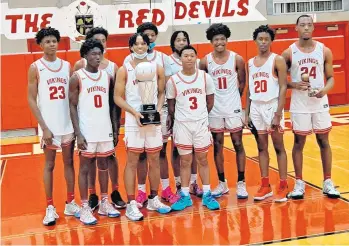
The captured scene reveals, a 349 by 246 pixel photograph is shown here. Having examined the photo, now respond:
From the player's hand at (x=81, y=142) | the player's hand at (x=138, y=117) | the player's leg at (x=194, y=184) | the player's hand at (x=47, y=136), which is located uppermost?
the player's hand at (x=138, y=117)

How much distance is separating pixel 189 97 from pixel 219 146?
0.80 meters

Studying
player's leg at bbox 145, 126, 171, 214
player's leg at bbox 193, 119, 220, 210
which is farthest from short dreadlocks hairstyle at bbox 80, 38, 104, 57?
player's leg at bbox 193, 119, 220, 210

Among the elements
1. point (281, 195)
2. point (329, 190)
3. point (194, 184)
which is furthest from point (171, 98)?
point (329, 190)

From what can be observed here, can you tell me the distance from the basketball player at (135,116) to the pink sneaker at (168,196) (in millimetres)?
561

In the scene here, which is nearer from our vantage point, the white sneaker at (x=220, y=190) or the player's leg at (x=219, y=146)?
the player's leg at (x=219, y=146)

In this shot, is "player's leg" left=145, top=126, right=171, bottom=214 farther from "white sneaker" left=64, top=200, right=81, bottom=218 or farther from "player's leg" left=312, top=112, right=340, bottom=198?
"player's leg" left=312, top=112, right=340, bottom=198

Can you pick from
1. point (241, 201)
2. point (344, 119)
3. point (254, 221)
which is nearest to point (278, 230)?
point (254, 221)

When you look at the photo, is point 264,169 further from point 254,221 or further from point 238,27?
point 238,27

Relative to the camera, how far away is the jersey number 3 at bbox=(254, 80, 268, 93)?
5137mm

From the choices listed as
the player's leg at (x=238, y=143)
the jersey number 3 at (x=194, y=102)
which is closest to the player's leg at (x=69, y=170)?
the jersey number 3 at (x=194, y=102)

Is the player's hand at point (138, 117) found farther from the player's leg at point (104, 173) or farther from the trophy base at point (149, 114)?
the player's leg at point (104, 173)

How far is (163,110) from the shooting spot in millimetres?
5332

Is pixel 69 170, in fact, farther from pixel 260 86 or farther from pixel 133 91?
pixel 260 86

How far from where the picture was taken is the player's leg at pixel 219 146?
540cm
